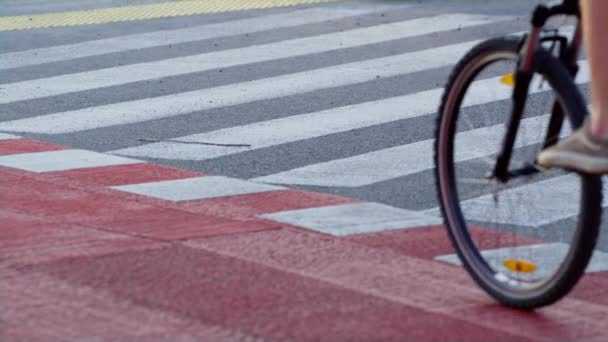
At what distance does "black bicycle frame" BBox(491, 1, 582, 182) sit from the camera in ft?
14.5

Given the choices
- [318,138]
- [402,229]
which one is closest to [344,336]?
[402,229]

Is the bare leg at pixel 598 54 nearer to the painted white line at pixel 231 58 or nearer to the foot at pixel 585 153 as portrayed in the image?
the foot at pixel 585 153

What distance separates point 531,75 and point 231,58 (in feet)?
20.0

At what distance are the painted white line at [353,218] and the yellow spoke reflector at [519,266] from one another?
1.01 metres

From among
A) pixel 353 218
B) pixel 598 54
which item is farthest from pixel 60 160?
pixel 598 54

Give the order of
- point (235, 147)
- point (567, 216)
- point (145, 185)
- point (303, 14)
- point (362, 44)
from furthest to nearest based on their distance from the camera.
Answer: point (303, 14), point (362, 44), point (235, 147), point (145, 185), point (567, 216)

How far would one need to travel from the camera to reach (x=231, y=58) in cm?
1042

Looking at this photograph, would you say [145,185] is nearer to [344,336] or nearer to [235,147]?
[235,147]

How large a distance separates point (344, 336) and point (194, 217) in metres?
1.75

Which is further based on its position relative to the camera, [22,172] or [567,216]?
[22,172]

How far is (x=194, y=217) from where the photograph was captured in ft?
19.1

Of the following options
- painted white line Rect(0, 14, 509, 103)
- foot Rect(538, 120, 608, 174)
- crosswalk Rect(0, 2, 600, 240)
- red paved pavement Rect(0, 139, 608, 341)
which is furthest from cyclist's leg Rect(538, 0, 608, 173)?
painted white line Rect(0, 14, 509, 103)

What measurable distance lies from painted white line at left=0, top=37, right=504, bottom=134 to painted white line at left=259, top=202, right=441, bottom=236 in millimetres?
2397

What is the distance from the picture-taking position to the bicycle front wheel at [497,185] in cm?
442
